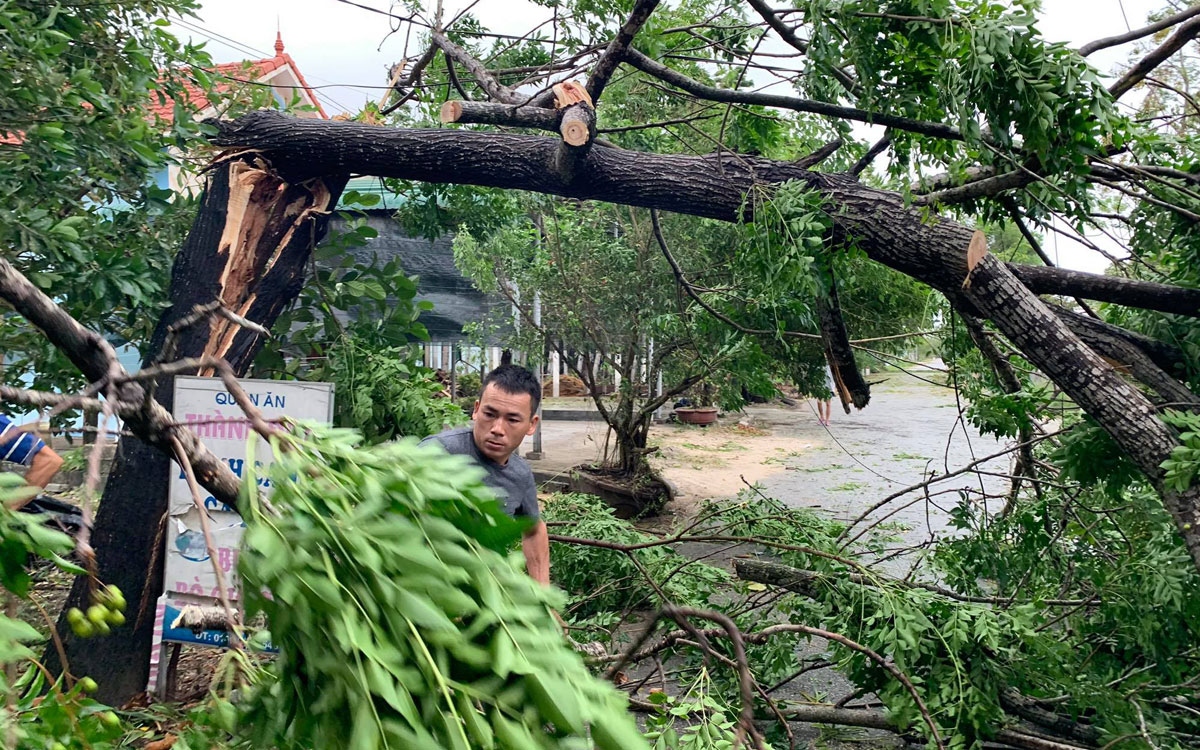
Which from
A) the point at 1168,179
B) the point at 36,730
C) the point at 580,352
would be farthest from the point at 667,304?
the point at 36,730

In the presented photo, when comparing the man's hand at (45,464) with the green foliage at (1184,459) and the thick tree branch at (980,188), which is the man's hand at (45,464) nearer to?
the thick tree branch at (980,188)

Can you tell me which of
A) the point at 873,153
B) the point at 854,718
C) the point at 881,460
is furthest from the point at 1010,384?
the point at 881,460

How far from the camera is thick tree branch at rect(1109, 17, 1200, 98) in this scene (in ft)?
10.7

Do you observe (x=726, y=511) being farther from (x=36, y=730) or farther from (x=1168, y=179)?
(x=36, y=730)

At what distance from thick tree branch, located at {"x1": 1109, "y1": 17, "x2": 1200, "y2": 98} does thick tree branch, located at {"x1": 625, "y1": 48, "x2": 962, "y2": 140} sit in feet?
2.21

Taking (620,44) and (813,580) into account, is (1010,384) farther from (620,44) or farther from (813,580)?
(620,44)

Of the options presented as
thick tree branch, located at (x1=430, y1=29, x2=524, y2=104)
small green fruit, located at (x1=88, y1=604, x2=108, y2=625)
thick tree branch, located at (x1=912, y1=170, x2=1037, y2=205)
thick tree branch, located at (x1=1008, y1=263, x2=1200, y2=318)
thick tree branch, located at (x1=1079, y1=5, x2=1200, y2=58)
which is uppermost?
thick tree branch, located at (x1=430, y1=29, x2=524, y2=104)

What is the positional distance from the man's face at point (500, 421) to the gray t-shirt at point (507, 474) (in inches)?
1.7

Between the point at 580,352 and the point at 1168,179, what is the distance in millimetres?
7650

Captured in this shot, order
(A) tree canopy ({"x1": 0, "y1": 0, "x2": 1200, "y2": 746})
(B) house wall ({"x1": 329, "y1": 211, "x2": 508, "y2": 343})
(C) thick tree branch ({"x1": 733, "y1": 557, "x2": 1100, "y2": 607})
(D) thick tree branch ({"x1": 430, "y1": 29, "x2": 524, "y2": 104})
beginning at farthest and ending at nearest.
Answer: (B) house wall ({"x1": 329, "y1": 211, "x2": 508, "y2": 343}) < (D) thick tree branch ({"x1": 430, "y1": 29, "x2": 524, "y2": 104}) < (C) thick tree branch ({"x1": 733, "y1": 557, "x2": 1100, "y2": 607}) < (A) tree canopy ({"x1": 0, "y1": 0, "x2": 1200, "y2": 746})

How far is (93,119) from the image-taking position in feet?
12.7

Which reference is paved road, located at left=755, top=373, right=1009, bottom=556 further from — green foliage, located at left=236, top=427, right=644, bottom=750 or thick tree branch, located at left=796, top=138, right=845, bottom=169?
green foliage, located at left=236, top=427, right=644, bottom=750

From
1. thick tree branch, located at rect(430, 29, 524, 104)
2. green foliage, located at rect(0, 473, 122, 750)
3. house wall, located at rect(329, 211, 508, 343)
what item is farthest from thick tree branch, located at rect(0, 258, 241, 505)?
house wall, located at rect(329, 211, 508, 343)

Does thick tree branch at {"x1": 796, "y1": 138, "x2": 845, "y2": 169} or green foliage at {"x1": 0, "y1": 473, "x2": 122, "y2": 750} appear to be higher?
thick tree branch at {"x1": 796, "y1": 138, "x2": 845, "y2": 169}
